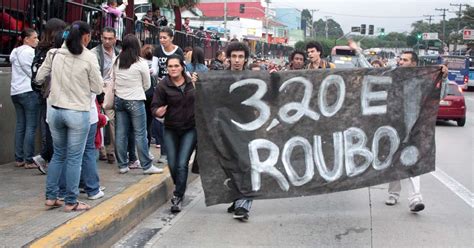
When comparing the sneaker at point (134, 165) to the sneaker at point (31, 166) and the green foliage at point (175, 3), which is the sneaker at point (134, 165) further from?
the green foliage at point (175, 3)

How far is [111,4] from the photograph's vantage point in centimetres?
1112

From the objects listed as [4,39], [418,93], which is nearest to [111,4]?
[4,39]

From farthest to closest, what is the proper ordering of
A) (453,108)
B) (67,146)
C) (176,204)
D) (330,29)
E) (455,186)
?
(330,29)
(453,108)
(455,186)
(176,204)
(67,146)

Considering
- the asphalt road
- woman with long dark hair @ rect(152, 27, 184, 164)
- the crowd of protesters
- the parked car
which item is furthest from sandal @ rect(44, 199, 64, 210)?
the parked car

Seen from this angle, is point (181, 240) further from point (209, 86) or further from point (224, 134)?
point (209, 86)

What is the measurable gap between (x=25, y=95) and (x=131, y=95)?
1318 millimetres

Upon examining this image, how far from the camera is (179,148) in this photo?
19.8 ft

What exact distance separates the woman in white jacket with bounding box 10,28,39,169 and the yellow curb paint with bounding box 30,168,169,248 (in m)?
1.59

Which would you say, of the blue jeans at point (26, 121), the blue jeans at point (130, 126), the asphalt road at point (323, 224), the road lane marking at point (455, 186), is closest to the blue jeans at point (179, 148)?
the asphalt road at point (323, 224)

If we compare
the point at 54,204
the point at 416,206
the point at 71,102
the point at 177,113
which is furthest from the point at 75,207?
the point at 416,206

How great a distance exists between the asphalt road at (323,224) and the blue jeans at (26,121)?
1982mm

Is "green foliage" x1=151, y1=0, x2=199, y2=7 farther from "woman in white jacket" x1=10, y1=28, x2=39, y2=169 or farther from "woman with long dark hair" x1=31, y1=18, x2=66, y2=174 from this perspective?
"woman with long dark hair" x1=31, y1=18, x2=66, y2=174

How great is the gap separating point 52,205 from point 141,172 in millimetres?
2078

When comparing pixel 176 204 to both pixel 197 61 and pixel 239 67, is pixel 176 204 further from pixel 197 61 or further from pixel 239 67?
pixel 197 61
